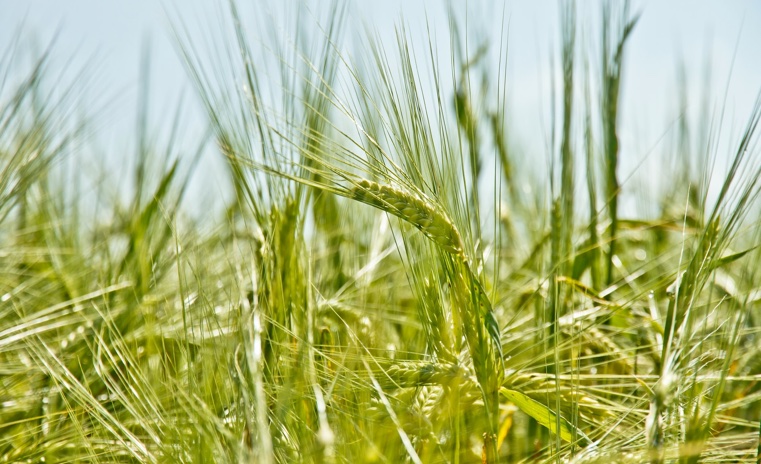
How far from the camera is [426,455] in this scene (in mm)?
427

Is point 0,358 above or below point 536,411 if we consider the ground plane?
below

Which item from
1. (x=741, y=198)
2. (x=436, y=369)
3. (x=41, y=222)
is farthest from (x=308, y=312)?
(x=41, y=222)

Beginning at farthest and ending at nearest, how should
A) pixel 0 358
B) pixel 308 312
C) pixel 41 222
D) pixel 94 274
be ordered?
pixel 41 222
pixel 94 274
pixel 0 358
pixel 308 312

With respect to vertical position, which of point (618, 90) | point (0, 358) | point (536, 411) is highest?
point (618, 90)

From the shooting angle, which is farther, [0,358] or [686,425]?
[0,358]

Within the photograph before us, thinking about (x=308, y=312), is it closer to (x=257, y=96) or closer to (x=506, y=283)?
(x=257, y=96)

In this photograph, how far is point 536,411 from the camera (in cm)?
46

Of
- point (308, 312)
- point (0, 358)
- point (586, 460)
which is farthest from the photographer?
point (0, 358)

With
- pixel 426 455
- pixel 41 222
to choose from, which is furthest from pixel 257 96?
pixel 41 222

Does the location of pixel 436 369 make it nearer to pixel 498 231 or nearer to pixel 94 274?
pixel 498 231

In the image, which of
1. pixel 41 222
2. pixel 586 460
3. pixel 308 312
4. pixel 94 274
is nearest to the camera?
pixel 586 460

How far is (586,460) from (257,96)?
408 millimetres

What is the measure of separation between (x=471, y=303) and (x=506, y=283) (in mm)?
356

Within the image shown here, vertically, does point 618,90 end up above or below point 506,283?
above
